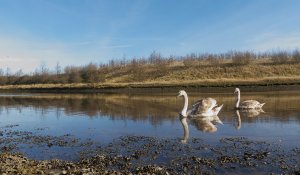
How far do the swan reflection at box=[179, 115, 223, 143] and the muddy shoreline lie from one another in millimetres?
2455

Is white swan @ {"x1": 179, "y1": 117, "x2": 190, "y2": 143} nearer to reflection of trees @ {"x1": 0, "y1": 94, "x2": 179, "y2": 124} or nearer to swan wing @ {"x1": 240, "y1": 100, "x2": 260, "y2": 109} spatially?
reflection of trees @ {"x1": 0, "y1": 94, "x2": 179, "y2": 124}

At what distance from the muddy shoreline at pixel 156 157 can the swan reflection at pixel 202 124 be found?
2.45 metres

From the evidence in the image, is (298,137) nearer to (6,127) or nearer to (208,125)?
(208,125)

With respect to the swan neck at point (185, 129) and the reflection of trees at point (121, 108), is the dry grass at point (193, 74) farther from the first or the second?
the swan neck at point (185, 129)

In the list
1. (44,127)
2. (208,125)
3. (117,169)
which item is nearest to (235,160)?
(117,169)

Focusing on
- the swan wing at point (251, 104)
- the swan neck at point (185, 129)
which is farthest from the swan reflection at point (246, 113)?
the swan neck at point (185, 129)

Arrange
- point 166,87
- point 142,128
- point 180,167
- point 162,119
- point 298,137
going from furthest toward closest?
point 166,87 < point 162,119 < point 142,128 < point 298,137 < point 180,167

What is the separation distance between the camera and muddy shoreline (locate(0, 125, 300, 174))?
13.0m

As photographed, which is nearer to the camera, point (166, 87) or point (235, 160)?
point (235, 160)

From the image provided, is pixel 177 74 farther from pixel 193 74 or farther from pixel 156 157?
pixel 156 157

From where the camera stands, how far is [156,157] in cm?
1531

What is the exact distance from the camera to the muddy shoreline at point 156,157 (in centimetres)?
1300

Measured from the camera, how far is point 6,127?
87.4 feet

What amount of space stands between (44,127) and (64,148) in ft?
29.2
